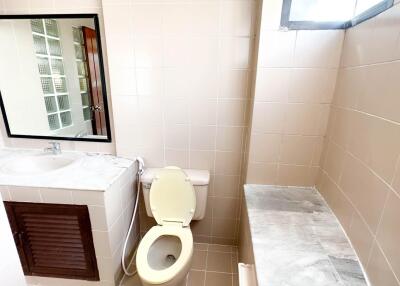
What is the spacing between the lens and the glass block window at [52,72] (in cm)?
149

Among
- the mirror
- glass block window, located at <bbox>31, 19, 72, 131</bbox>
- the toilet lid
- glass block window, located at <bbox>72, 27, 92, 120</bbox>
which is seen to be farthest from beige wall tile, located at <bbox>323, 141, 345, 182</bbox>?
glass block window, located at <bbox>31, 19, 72, 131</bbox>

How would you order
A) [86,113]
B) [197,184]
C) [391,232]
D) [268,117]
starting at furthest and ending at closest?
[86,113] < [197,184] < [268,117] < [391,232]

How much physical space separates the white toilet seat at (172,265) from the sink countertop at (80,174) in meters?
0.44

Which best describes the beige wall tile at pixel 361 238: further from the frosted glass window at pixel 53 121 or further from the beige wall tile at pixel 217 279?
the frosted glass window at pixel 53 121

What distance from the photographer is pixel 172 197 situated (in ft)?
4.94

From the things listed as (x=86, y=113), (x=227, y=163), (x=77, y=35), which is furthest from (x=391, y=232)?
(x=77, y=35)

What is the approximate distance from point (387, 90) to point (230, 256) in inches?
59.5

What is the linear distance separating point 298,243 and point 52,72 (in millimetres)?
1832

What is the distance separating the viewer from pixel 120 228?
4.77 feet

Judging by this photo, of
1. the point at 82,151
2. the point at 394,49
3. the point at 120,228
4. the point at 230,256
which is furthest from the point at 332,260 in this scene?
the point at 82,151

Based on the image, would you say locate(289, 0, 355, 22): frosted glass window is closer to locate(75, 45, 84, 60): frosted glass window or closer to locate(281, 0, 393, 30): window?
locate(281, 0, 393, 30): window

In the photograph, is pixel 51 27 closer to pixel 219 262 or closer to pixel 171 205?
pixel 171 205

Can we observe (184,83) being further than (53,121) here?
No

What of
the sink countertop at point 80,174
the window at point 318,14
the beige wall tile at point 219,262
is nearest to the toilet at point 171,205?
the sink countertop at point 80,174
